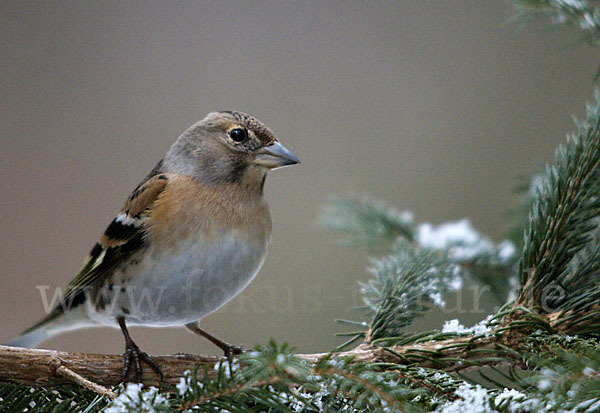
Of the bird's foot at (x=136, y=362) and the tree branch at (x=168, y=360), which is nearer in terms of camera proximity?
the tree branch at (x=168, y=360)

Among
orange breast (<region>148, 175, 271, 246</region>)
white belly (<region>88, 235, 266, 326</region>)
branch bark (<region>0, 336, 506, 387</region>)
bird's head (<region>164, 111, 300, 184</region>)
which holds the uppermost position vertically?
bird's head (<region>164, 111, 300, 184</region>)

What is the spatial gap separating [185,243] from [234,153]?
323mm

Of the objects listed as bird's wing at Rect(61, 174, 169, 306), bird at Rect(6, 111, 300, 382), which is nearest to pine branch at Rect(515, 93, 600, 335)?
bird at Rect(6, 111, 300, 382)

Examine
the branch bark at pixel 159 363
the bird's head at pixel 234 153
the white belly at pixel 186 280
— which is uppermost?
the bird's head at pixel 234 153

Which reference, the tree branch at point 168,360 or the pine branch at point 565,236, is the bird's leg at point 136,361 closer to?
the tree branch at point 168,360

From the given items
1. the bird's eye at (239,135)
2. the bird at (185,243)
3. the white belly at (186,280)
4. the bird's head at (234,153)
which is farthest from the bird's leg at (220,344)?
the bird's eye at (239,135)

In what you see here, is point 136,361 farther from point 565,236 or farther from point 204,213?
point 565,236

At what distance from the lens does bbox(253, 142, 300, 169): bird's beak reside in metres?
1.40

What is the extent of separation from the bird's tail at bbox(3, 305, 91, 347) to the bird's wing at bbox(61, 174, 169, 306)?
41 millimetres

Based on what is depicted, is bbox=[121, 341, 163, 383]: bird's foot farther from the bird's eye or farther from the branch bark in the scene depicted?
the bird's eye

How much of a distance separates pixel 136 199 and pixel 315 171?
1.63 m

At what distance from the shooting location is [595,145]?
3.19 feet

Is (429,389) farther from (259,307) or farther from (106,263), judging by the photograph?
(259,307)

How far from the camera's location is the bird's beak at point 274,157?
1397 millimetres
